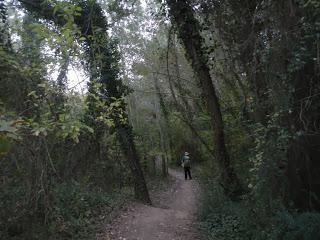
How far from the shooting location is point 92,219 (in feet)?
31.3

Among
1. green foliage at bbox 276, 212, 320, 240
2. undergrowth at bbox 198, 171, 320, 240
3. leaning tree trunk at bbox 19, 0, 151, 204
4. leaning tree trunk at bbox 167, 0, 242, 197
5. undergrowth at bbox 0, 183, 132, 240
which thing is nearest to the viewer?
green foliage at bbox 276, 212, 320, 240

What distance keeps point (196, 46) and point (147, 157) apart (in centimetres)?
1265

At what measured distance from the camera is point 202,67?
10250 millimetres

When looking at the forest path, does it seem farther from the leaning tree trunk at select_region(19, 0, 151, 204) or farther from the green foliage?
Result: the green foliage

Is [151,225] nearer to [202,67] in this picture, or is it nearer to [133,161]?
[133,161]

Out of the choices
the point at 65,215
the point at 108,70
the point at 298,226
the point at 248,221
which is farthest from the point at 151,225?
the point at 108,70

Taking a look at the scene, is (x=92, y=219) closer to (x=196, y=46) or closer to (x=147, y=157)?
(x=196, y=46)

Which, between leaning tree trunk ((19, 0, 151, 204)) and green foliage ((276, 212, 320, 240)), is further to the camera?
leaning tree trunk ((19, 0, 151, 204))

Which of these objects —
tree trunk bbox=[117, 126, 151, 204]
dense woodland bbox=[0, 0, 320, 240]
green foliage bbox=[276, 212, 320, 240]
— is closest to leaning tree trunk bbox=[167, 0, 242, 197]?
dense woodland bbox=[0, 0, 320, 240]

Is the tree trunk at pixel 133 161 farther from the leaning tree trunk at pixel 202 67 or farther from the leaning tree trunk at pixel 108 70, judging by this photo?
the leaning tree trunk at pixel 202 67

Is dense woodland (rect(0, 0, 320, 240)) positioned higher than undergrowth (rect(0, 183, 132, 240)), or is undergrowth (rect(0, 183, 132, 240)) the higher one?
dense woodland (rect(0, 0, 320, 240))

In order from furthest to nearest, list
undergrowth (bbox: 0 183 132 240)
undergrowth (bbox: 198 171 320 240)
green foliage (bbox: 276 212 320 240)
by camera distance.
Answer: undergrowth (bbox: 0 183 132 240), undergrowth (bbox: 198 171 320 240), green foliage (bbox: 276 212 320 240)

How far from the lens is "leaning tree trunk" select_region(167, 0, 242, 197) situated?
10.1 meters

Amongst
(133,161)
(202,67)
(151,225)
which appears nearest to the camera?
(151,225)
